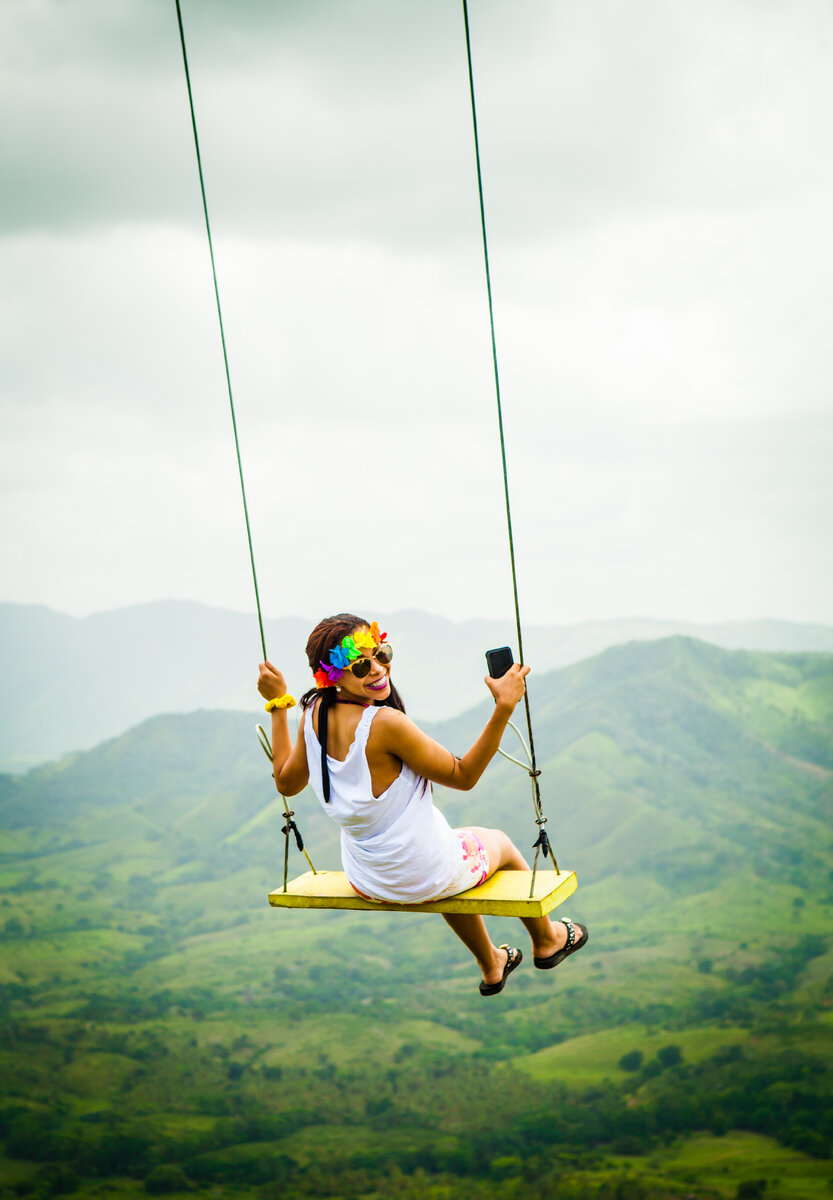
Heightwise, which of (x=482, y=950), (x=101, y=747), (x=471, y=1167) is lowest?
(x=471, y=1167)

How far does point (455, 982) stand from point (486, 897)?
88147 millimetres

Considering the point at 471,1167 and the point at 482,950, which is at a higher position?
the point at 482,950

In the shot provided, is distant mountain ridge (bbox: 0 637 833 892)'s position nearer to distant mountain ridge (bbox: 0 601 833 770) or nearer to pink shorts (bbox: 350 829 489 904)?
distant mountain ridge (bbox: 0 601 833 770)

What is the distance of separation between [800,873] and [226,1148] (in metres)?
52.7

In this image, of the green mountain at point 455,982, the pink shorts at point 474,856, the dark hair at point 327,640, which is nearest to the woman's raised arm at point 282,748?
the dark hair at point 327,640

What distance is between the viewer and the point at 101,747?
128500 millimetres

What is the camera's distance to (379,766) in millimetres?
3783

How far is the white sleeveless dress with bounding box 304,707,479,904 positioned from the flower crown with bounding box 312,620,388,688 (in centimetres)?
13

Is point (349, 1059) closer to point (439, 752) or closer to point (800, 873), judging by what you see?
point (800, 873)

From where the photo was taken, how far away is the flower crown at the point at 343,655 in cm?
382

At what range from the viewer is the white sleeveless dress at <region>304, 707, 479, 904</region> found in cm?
380

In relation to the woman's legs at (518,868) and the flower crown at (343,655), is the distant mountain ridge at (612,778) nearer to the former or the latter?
the woman's legs at (518,868)

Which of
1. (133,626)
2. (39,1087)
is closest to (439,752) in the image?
(39,1087)

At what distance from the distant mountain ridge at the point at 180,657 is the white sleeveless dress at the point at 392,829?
367 ft
